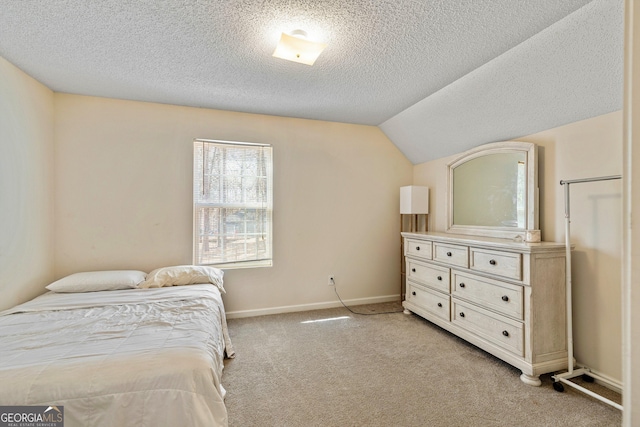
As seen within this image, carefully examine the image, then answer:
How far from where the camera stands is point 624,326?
58cm

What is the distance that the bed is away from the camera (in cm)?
121

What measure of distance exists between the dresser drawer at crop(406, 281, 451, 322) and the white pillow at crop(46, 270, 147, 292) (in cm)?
285

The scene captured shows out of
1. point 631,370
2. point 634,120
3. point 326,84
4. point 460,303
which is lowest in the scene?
point 460,303

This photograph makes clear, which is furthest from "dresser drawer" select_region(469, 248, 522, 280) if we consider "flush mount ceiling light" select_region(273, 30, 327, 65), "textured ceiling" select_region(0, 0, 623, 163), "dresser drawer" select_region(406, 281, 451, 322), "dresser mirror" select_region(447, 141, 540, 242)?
"flush mount ceiling light" select_region(273, 30, 327, 65)

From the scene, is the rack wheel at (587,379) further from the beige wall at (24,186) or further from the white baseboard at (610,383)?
the beige wall at (24,186)

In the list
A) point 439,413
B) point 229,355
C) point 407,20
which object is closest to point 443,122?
point 407,20

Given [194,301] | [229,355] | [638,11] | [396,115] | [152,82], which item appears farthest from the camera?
[396,115]

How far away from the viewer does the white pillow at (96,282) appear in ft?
8.00

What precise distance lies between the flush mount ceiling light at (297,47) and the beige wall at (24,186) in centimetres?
217

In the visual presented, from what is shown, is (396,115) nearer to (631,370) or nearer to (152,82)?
(152,82)

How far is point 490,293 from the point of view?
236 centimetres

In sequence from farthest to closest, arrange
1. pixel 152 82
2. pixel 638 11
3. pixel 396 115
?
pixel 396 115, pixel 152 82, pixel 638 11

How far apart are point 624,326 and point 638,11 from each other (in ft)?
2.02

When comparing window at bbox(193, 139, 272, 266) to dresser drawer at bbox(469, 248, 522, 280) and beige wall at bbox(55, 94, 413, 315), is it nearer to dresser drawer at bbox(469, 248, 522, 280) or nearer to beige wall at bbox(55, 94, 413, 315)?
beige wall at bbox(55, 94, 413, 315)
